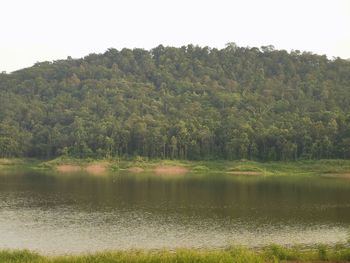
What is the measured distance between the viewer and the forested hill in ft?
384

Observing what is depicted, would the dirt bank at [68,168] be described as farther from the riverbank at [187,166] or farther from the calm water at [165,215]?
the calm water at [165,215]

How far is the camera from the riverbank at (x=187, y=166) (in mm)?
103938

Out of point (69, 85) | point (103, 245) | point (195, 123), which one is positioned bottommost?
point (103, 245)

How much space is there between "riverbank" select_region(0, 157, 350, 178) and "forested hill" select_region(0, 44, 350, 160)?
4.15m

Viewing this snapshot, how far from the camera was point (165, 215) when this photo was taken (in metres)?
49.1

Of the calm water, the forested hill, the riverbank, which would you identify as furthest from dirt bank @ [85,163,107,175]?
the calm water

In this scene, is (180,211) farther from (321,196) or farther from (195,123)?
(195,123)

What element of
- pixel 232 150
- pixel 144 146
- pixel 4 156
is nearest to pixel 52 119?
pixel 4 156

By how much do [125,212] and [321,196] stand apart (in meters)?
28.4

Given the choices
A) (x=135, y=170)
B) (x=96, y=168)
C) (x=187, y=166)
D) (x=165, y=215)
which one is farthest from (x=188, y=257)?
(x=96, y=168)

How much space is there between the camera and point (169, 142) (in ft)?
397

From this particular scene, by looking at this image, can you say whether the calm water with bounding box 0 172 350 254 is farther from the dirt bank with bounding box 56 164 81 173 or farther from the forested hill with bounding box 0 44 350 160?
the forested hill with bounding box 0 44 350 160

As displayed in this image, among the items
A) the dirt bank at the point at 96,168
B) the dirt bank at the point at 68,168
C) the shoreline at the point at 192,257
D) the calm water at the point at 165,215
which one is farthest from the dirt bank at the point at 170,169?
the shoreline at the point at 192,257

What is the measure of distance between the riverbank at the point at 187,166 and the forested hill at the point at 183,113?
415 cm
